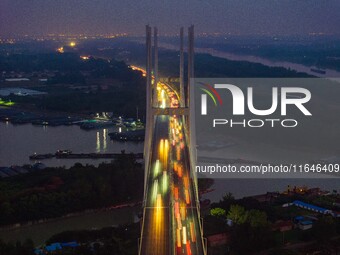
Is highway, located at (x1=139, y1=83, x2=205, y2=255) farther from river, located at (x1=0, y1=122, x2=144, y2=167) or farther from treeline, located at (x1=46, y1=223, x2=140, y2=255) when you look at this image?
river, located at (x1=0, y1=122, x2=144, y2=167)

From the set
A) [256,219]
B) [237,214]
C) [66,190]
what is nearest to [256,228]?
[256,219]

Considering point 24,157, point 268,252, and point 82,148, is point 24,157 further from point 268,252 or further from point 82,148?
point 268,252

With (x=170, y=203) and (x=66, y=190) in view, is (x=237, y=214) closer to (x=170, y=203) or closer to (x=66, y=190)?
(x=170, y=203)

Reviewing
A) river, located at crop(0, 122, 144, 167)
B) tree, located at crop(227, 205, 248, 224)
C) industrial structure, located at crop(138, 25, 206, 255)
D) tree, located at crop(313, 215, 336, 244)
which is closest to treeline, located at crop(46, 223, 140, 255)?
industrial structure, located at crop(138, 25, 206, 255)

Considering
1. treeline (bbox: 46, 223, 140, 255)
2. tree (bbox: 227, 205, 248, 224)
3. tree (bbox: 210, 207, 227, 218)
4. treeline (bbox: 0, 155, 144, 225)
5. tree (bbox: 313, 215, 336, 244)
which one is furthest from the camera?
treeline (bbox: 0, 155, 144, 225)

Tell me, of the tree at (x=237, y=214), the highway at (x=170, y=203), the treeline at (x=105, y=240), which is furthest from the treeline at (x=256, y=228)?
the treeline at (x=105, y=240)

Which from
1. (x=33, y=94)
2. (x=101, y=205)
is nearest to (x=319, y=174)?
(x=101, y=205)
